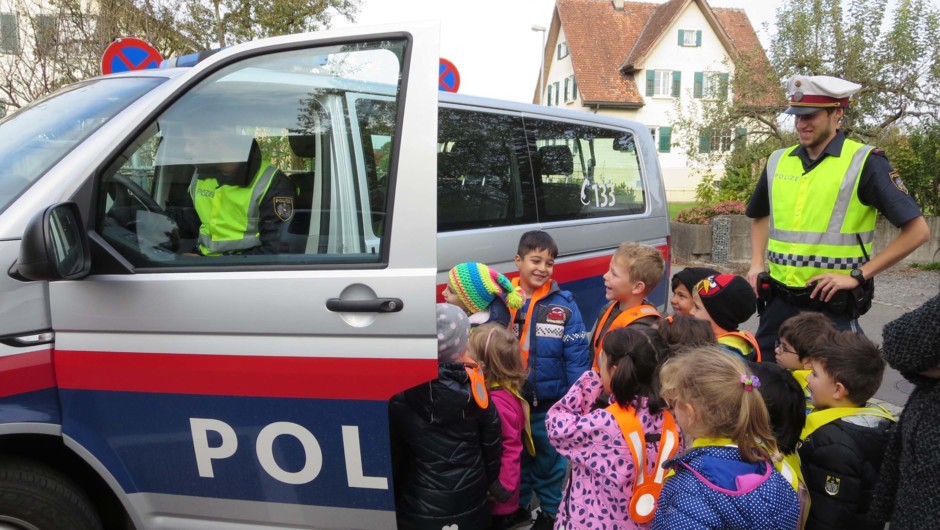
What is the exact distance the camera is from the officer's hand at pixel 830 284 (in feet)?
9.69

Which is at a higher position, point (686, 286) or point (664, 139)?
point (664, 139)

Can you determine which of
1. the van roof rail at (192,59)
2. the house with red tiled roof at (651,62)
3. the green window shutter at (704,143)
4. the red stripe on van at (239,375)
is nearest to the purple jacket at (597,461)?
the red stripe on van at (239,375)

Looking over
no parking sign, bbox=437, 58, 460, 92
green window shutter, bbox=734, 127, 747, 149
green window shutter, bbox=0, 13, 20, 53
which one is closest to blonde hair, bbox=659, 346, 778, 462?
no parking sign, bbox=437, 58, 460, 92

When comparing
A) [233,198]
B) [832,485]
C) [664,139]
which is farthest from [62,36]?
[664,139]

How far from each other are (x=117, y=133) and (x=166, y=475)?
109 cm

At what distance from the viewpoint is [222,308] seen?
2188 millimetres

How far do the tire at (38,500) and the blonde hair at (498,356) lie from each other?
4.74 ft

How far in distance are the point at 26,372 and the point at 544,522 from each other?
226 centimetres

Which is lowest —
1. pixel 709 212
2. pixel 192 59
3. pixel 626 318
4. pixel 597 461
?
pixel 709 212

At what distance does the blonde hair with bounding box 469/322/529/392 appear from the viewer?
2836 millimetres

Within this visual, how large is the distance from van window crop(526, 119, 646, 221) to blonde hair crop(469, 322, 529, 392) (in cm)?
172

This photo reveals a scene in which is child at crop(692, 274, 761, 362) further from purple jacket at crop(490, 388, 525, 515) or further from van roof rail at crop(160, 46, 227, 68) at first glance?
van roof rail at crop(160, 46, 227, 68)

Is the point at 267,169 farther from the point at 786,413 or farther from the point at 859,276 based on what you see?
the point at 859,276

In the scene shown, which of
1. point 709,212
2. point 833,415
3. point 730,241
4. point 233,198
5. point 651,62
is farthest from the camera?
point 651,62
